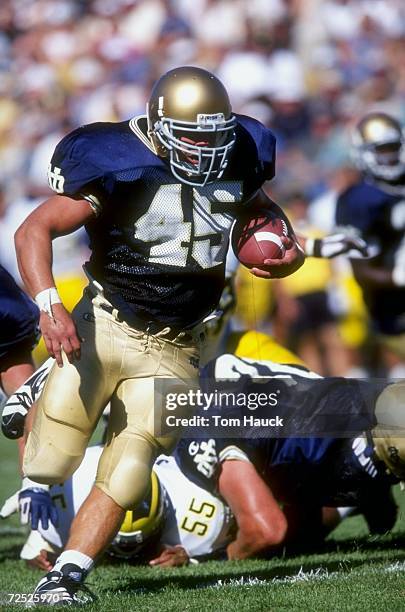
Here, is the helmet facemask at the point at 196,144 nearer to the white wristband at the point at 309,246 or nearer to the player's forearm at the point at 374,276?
the white wristband at the point at 309,246

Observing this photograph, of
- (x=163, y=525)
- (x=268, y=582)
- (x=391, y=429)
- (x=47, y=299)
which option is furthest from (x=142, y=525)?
(x=47, y=299)

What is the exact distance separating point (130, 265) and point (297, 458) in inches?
45.2

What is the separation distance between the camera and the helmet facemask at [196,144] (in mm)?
3248

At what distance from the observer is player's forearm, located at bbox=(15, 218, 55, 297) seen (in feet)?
10.3

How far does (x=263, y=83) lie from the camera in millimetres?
10172

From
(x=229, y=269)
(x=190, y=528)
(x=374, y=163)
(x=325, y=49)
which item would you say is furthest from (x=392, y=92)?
(x=190, y=528)

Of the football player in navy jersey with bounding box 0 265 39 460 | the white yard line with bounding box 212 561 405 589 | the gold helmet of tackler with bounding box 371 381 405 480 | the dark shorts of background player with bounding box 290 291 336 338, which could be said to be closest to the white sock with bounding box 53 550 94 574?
the white yard line with bounding box 212 561 405 589

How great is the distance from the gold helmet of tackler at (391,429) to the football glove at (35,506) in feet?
3.60

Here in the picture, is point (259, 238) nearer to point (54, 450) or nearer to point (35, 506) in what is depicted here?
point (54, 450)

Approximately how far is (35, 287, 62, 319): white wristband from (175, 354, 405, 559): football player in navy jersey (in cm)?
77

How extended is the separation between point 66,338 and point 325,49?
7912 mm

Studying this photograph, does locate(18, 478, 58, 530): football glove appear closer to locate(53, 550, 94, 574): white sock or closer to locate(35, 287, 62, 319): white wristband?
locate(53, 550, 94, 574): white sock

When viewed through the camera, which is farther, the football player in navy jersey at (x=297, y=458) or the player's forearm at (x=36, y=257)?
the football player in navy jersey at (x=297, y=458)

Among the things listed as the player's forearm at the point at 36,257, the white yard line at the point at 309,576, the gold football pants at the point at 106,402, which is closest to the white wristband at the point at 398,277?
the white yard line at the point at 309,576
